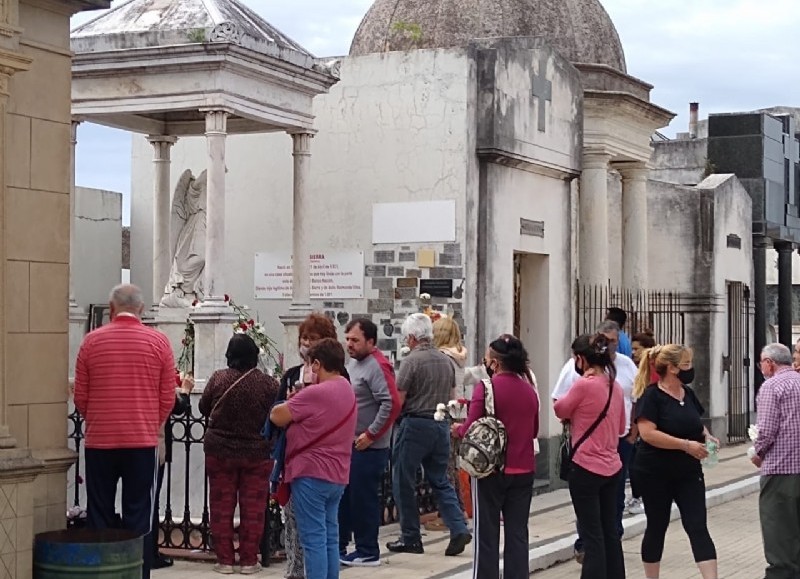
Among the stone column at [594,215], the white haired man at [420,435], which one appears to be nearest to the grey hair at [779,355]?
the white haired man at [420,435]

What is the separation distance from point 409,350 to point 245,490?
2.03 meters

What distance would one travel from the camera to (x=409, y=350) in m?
11.3

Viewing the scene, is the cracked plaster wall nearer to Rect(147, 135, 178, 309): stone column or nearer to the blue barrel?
Rect(147, 135, 178, 309): stone column

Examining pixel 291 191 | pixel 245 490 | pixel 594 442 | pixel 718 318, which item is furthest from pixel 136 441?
pixel 718 318

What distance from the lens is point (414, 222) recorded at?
14398mm

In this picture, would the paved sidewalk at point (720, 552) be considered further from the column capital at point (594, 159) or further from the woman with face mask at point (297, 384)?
the column capital at point (594, 159)

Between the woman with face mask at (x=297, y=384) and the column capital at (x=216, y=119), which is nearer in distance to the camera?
the woman with face mask at (x=297, y=384)

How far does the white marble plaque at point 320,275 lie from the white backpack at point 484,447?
6101 millimetres

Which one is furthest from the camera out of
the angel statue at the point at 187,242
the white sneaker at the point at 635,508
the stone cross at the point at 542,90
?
the stone cross at the point at 542,90

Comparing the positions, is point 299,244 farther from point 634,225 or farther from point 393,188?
point 634,225

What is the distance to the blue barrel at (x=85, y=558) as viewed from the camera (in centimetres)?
737

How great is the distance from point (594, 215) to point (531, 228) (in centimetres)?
389

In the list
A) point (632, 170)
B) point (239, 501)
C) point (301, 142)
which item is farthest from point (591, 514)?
point (632, 170)

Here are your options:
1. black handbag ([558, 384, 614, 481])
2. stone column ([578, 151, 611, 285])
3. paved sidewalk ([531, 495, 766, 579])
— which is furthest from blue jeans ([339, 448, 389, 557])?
stone column ([578, 151, 611, 285])
